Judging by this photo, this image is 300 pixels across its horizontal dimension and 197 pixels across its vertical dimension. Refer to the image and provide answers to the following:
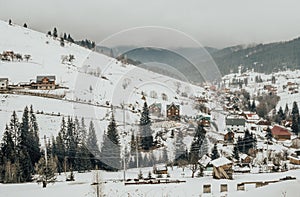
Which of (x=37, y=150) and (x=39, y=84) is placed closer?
(x=37, y=150)

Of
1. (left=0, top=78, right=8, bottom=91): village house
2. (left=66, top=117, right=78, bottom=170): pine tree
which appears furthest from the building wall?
(left=66, top=117, right=78, bottom=170): pine tree

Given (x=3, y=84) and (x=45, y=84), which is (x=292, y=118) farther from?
(x=3, y=84)

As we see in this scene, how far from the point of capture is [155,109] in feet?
41.2

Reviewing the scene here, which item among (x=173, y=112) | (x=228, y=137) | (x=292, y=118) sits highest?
(x=292, y=118)

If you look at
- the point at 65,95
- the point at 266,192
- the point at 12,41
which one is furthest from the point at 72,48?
the point at 266,192

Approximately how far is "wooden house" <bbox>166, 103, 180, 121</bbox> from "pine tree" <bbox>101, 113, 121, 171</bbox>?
8.89 ft

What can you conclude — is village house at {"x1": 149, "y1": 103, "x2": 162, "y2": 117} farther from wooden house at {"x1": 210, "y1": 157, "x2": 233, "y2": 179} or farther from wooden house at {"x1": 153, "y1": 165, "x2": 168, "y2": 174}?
wooden house at {"x1": 210, "y1": 157, "x2": 233, "y2": 179}

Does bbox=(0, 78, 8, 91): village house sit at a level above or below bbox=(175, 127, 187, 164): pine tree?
above

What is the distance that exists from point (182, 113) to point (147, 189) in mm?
6750

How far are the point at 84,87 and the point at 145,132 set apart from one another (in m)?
9.15

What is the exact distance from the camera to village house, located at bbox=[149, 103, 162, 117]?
11.9 metres

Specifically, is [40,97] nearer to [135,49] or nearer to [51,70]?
[51,70]

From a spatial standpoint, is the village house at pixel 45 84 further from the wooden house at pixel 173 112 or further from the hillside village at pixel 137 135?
the wooden house at pixel 173 112

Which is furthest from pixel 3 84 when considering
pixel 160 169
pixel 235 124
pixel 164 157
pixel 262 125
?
pixel 262 125
